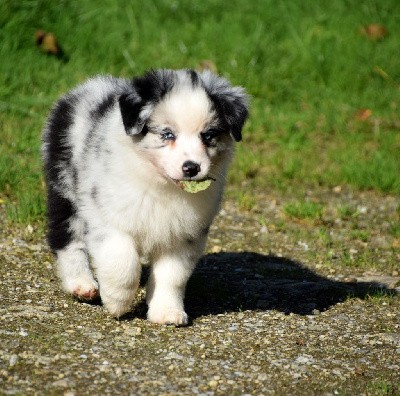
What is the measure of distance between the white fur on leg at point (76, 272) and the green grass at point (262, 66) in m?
2.16

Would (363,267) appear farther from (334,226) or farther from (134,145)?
(134,145)

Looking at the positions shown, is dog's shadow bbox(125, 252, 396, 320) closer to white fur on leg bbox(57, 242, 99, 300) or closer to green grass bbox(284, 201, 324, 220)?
white fur on leg bbox(57, 242, 99, 300)

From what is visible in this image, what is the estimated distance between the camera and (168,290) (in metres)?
5.32

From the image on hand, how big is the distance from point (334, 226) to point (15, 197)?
8.64 feet

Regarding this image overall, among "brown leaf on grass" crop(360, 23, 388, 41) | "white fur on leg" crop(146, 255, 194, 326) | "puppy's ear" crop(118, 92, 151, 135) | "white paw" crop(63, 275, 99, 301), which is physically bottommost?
"white paw" crop(63, 275, 99, 301)

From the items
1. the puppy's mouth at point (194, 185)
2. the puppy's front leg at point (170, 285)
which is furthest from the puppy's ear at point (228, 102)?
the puppy's front leg at point (170, 285)

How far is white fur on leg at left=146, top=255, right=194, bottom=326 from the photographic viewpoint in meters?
5.25

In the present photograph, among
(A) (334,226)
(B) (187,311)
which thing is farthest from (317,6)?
(B) (187,311)

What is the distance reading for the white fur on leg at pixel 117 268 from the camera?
16.7ft

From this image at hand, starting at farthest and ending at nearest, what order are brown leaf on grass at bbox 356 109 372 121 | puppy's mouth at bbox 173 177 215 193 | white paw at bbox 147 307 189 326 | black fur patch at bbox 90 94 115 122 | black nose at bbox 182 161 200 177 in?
brown leaf on grass at bbox 356 109 372 121
black fur patch at bbox 90 94 115 122
white paw at bbox 147 307 189 326
puppy's mouth at bbox 173 177 215 193
black nose at bbox 182 161 200 177

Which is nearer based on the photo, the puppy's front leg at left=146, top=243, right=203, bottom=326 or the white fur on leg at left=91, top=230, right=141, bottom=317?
the white fur on leg at left=91, top=230, right=141, bottom=317

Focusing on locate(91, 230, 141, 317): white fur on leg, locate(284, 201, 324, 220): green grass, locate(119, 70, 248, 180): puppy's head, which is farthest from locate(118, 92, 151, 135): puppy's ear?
locate(284, 201, 324, 220): green grass

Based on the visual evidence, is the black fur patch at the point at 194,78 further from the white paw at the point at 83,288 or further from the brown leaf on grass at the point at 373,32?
the brown leaf on grass at the point at 373,32

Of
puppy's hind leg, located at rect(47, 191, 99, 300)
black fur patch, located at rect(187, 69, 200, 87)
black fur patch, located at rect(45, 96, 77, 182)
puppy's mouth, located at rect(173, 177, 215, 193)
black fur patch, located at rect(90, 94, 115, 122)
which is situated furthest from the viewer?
black fur patch, located at rect(45, 96, 77, 182)
